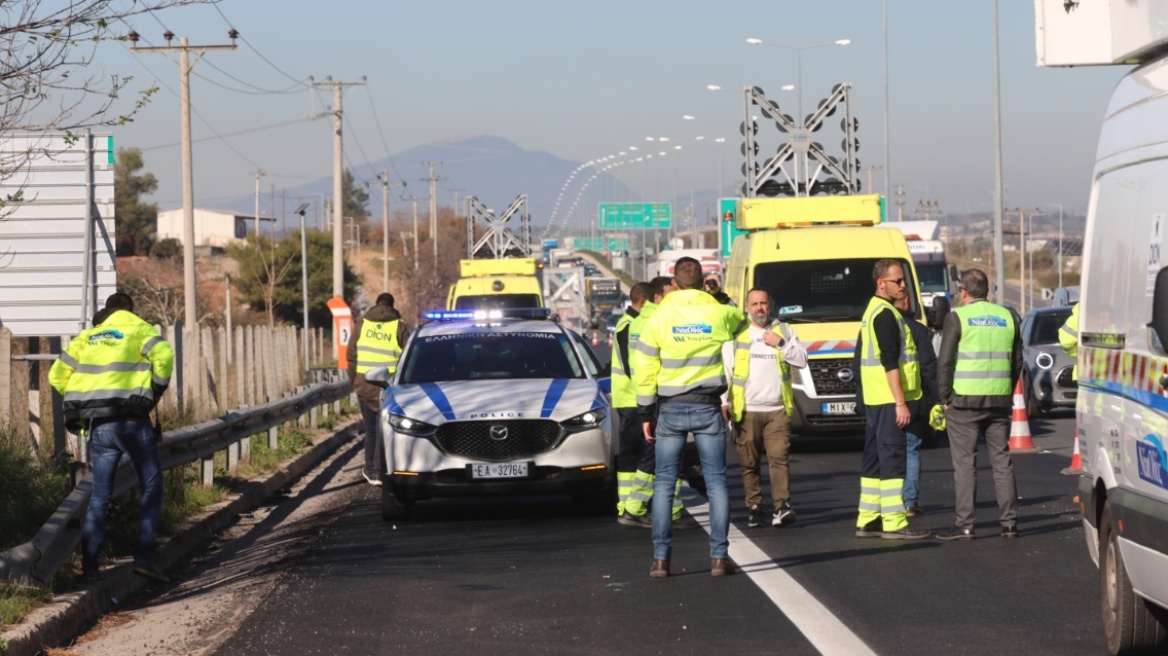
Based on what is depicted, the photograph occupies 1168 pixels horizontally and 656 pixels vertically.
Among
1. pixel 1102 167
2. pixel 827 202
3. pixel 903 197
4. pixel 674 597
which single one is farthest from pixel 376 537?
pixel 903 197

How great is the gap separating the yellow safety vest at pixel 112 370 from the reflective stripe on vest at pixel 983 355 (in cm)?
524

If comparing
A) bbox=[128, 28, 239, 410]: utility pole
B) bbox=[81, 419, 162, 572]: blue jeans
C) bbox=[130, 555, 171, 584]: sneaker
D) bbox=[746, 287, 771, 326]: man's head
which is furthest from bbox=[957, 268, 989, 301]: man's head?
bbox=[128, 28, 239, 410]: utility pole

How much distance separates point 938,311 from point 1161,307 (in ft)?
42.2

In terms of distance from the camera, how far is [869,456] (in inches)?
490

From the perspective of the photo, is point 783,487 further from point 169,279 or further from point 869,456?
point 169,279

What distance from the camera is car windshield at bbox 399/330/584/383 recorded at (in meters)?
14.8

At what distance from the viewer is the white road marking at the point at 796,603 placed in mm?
8094

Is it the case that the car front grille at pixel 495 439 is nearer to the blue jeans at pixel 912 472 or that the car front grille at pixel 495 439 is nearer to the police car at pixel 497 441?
the police car at pixel 497 441

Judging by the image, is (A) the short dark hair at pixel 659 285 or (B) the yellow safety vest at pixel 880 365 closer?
(B) the yellow safety vest at pixel 880 365

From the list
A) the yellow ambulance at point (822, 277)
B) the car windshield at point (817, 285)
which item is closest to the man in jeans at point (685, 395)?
the yellow ambulance at point (822, 277)

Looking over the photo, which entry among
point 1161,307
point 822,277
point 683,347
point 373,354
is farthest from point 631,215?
point 1161,307

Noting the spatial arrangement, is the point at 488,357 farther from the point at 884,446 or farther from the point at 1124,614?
the point at 1124,614

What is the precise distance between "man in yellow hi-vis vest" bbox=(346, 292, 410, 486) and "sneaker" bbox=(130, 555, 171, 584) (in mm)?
6640

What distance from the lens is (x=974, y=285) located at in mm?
12445
